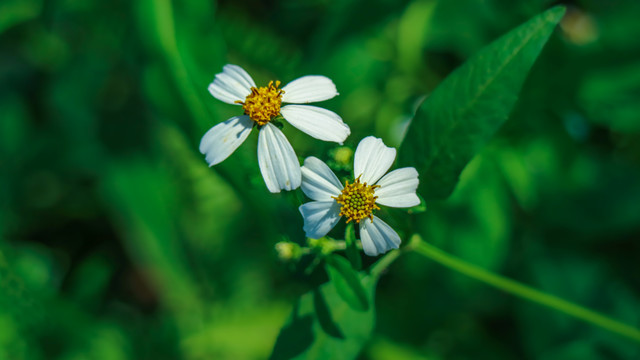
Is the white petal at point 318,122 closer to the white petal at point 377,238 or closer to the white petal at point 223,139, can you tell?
the white petal at point 223,139

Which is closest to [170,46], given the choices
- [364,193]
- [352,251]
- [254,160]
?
[254,160]

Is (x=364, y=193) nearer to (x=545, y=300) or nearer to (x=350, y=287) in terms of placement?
(x=350, y=287)

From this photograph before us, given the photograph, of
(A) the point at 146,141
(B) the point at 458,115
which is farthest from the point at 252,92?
(A) the point at 146,141

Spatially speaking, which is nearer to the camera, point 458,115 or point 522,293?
point 458,115

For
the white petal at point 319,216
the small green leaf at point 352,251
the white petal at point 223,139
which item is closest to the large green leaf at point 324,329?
the small green leaf at point 352,251

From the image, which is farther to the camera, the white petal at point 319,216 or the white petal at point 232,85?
the white petal at point 232,85

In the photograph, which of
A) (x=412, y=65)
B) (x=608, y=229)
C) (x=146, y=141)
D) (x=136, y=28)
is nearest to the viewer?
(x=136, y=28)

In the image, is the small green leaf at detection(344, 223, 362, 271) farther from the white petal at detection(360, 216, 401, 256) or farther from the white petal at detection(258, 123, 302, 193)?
the white petal at detection(258, 123, 302, 193)

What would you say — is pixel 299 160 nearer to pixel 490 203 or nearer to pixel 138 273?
pixel 490 203
